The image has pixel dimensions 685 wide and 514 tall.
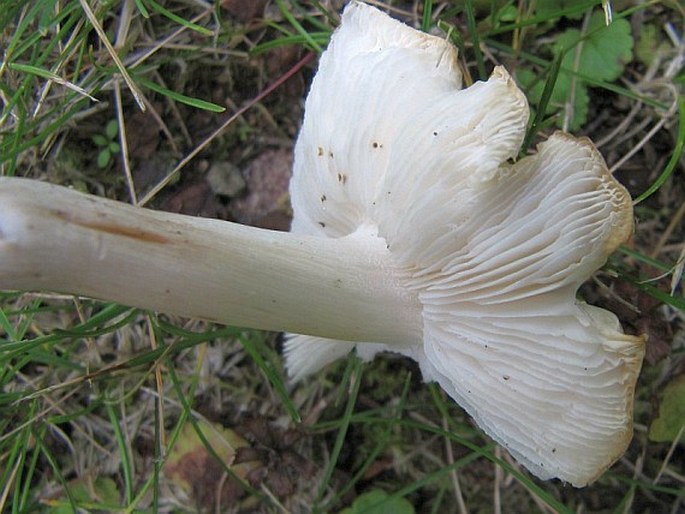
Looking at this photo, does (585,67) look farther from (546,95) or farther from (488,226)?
(488,226)

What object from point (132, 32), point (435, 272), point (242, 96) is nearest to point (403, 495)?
point (435, 272)

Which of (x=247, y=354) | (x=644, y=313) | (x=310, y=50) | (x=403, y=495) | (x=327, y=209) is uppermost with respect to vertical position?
(x=310, y=50)

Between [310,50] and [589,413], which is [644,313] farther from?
[310,50]

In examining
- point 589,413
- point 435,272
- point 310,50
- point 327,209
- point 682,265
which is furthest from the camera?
point 310,50

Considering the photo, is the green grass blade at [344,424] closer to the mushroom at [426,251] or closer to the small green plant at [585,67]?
the mushroom at [426,251]

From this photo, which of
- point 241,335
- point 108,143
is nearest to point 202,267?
point 241,335
